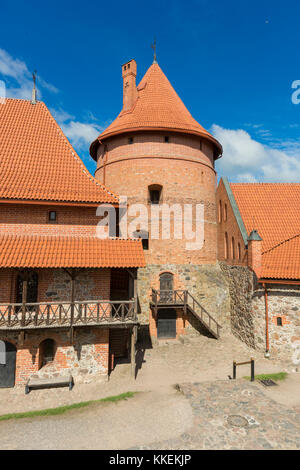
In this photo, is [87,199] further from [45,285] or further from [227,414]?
[227,414]

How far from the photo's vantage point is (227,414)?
775cm

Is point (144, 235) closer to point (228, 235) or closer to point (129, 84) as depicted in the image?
point (228, 235)

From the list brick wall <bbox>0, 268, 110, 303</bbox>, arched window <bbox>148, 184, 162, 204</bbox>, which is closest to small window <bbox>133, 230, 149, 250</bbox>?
arched window <bbox>148, 184, 162, 204</bbox>

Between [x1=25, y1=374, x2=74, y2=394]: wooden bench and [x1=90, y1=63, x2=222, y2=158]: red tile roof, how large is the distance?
12621mm

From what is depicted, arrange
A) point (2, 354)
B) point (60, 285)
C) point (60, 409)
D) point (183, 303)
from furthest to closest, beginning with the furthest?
1. point (183, 303)
2. point (60, 285)
3. point (2, 354)
4. point (60, 409)

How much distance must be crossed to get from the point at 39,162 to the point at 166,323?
33.7 ft

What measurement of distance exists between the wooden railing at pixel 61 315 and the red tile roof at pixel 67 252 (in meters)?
1.40

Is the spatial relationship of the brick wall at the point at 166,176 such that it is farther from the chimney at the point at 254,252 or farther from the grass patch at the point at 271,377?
the grass patch at the point at 271,377

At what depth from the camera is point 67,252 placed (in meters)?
9.55

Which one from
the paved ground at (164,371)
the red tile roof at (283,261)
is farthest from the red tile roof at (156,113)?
the paved ground at (164,371)

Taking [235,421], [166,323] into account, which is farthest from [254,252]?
[235,421]

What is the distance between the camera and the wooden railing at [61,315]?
889 cm
